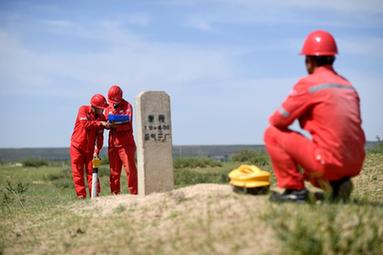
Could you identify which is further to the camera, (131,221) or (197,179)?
(197,179)

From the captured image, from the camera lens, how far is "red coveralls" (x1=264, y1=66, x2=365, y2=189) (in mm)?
7059

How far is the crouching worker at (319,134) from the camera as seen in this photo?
23.2 feet

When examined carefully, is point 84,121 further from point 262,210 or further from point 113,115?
point 262,210

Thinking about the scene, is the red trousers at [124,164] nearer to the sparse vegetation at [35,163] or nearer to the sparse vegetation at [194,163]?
the sparse vegetation at [194,163]

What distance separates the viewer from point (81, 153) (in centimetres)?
1323

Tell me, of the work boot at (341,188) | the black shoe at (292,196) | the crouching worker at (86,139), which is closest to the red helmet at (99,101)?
the crouching worker at (86,139)

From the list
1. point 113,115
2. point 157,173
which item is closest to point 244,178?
point 157,173

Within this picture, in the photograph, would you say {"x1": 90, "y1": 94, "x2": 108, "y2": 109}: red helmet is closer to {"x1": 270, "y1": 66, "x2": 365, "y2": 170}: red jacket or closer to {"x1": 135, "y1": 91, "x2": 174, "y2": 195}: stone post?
{"x1": 135, "y1": 91, "x2": 174, "y2": 195}: stone post

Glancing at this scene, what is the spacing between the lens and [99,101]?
13.0 meters

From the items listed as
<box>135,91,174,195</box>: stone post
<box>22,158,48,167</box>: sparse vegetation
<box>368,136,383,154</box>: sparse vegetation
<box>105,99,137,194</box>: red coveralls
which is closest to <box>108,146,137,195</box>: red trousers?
<box>105,99,137,194</box>: red coveralls

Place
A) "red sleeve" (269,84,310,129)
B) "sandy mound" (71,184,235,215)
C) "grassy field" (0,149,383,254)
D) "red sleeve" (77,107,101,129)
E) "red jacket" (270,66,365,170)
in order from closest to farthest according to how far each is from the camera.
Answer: "grassy field" (0,149,383,254)
"red jacket" (270,66,365,170)
"red sleeve" (269,84,310,129)
"sandy mound" (71,184,235,215)
"red sleeve" (77,107,101,129)

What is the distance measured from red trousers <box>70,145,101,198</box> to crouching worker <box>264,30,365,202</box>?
6.44m

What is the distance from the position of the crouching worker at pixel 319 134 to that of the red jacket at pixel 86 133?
20.5 ft

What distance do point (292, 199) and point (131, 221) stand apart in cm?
202
